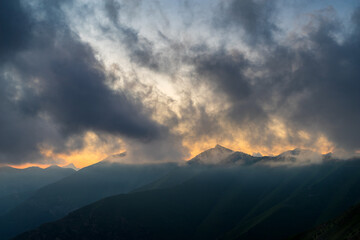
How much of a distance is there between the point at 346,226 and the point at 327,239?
12231 millimetres

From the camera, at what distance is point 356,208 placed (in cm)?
15175

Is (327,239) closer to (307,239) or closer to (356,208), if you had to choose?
(307,239)

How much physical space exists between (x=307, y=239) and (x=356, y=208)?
34342 millimetres

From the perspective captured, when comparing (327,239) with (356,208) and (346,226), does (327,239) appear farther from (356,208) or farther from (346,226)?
(356,208)

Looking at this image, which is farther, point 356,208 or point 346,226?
point 356,208

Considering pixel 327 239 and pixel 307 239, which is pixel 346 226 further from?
pixel 307 239

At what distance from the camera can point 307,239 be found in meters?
152

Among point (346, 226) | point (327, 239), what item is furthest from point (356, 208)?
point (327, 239)

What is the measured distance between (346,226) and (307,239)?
2842 centimetres

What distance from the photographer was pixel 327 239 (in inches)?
5094

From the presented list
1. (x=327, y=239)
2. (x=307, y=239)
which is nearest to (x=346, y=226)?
(x=327, y=239)

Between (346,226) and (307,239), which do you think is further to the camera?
(307,239)

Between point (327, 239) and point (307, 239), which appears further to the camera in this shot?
point (307, 239)

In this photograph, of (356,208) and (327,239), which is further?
(356,208)
